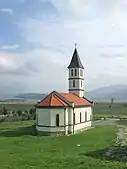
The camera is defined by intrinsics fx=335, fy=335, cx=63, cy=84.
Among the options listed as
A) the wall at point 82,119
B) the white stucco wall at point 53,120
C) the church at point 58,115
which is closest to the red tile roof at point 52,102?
the church at point 58,115

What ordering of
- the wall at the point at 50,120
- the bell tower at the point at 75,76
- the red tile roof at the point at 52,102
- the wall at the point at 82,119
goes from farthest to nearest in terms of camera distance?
1. the bell tower at the point at 75,76
2. the wall at the point at 82,119
3. the red tile roof at the point at 52,102
4. the wall at the point at 50,120

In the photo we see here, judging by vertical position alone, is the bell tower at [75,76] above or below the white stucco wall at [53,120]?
above

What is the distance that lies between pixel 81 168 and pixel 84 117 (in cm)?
3281

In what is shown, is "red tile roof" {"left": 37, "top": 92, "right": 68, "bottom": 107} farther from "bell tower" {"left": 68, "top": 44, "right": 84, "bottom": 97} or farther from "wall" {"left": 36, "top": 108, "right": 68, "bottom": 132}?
"bell tower" {"left": 68, "top": 44, "right": 84, "bottom": 97}

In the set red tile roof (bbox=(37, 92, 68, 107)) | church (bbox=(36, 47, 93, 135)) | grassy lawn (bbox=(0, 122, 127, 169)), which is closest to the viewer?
grassy lawn (bbox=(0, 122, 127, 169))

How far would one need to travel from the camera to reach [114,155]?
985 inches

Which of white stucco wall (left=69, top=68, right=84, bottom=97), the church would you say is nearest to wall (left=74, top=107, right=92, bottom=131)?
the church

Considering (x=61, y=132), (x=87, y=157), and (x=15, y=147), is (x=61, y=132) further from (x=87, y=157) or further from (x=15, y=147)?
(x=87, y=157)

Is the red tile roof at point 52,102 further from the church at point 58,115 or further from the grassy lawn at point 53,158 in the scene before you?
the grassy lawn at point 53,158

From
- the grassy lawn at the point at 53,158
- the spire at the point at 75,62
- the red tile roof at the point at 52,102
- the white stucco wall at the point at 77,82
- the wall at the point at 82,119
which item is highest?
the spire at the point at 75,62

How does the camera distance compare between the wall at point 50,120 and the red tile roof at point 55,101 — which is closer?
the wall at point 50,120

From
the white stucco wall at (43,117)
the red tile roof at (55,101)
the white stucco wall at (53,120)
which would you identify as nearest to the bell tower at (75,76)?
the red tile roof at (55,101)

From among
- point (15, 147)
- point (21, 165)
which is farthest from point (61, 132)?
point (21, 165)

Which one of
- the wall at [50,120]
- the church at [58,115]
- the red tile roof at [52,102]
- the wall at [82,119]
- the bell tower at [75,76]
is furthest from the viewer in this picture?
the bell tower at [75,76]
